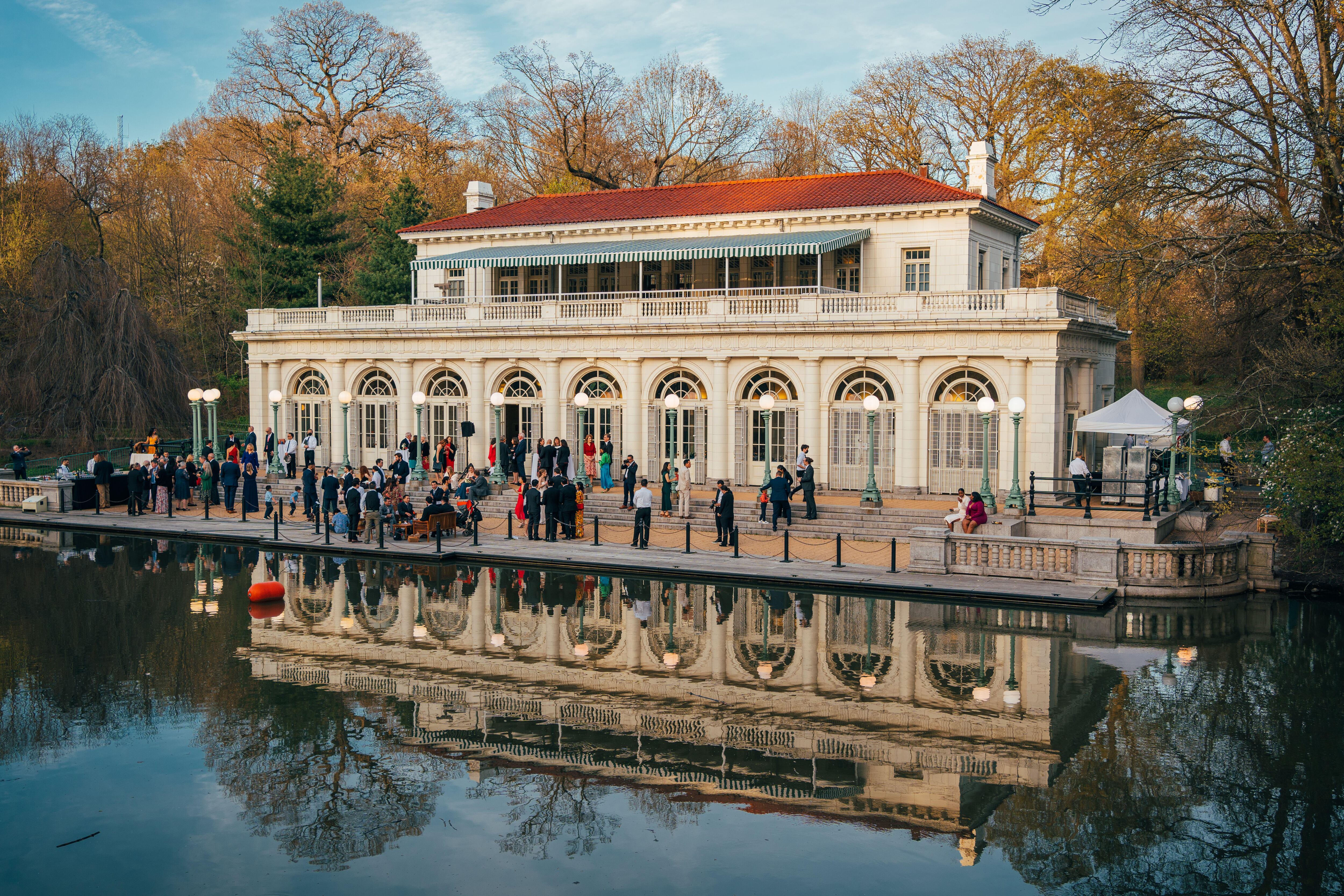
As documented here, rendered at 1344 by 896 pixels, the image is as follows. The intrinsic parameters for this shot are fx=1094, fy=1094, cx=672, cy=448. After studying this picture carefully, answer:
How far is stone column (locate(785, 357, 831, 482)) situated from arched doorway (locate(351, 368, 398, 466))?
46.2 ft

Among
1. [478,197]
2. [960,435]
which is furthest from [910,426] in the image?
[478,197]

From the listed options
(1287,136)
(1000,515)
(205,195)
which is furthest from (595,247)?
(205,195)

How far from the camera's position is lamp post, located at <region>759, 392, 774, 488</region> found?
2903cm

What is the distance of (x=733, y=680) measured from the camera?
14148mm

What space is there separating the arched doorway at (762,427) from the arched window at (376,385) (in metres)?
12.2

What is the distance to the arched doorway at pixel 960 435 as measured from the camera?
29031 millimetres

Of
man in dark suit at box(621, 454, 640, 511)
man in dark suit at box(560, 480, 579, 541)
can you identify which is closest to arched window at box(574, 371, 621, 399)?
man in dark suit at box(621, 454, 640, 511)

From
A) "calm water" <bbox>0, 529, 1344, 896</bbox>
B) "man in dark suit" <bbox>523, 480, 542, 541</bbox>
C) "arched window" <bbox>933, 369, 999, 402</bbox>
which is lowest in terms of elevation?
"calm water" <bbox>0, 529, 1344, 896</bbox>

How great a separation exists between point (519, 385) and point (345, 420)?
555 centimetres

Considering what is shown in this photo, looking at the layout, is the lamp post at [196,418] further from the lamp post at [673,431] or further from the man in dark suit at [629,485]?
the lamp post at [673,431]

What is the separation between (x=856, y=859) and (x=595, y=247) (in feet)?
92.0

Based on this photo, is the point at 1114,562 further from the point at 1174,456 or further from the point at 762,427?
the point at 762,427

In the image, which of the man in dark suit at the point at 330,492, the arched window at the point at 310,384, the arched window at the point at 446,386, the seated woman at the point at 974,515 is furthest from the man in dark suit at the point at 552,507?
the arched window at the point at 310,384

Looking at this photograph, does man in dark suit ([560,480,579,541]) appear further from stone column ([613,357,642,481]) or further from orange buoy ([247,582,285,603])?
orange buoy ([247,582,285,603])
